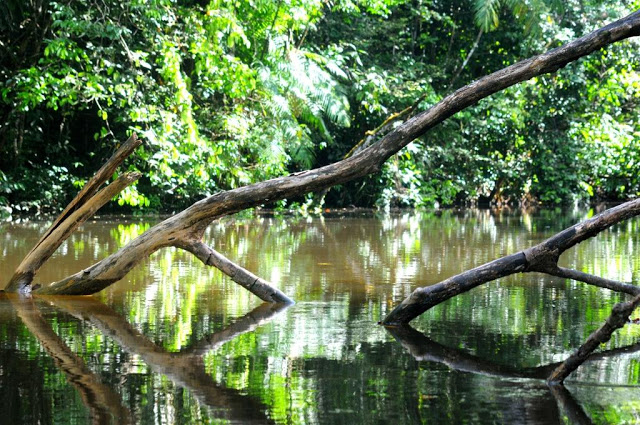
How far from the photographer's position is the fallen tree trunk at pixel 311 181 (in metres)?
5.59

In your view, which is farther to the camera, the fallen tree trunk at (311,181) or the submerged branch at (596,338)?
the fallen tree trunk at (311,181)

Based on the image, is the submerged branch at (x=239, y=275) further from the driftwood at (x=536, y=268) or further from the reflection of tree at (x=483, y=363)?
the reflection of tree at (x=483, y=363)

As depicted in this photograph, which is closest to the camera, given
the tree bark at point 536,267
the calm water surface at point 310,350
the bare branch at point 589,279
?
the calm water surface at point 310,350

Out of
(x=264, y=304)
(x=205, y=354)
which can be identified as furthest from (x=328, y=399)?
(x=264, y=304)

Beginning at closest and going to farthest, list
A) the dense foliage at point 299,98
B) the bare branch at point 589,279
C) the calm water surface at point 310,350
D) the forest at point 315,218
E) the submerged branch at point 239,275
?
the calm water surface at point 310,350 < the forest at point 315,218 < the bare branch at point 589,279 < the submerged branch at point 239,275 < the dense foliage at point 299,98

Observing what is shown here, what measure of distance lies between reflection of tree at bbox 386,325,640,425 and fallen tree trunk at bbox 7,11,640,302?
28.6 inches

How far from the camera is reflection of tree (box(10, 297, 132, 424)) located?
12.1 ft

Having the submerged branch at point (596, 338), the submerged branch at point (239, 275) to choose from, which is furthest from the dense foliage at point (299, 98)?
the submerged branch at point (596, 338)

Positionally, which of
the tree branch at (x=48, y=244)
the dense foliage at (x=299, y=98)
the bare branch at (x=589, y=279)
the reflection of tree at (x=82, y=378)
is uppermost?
the dense foliage at (x=299, y=98)

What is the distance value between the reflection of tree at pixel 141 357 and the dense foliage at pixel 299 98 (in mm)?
5537

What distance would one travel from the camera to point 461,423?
3.56m

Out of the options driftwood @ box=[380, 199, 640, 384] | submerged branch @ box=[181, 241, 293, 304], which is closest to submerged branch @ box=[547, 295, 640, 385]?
driftwood @ box=[380, 199, 640, 384]

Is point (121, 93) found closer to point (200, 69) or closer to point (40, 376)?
point (200, 69)

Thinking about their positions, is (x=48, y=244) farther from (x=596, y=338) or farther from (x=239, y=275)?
(x=596, y=338)
